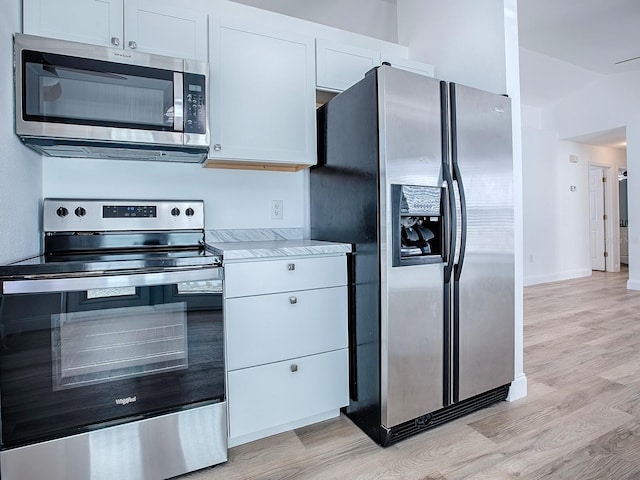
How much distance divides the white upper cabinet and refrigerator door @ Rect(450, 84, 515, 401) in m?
1.35

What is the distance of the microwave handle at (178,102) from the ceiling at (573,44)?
3.68m

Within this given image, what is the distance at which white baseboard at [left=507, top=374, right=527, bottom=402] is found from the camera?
2.11 metres

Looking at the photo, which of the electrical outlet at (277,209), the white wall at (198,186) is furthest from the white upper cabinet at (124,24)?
the electrical outlet at (277,209)

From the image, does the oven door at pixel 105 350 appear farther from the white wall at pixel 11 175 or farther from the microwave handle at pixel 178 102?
the microwave handle at pixel 178 102

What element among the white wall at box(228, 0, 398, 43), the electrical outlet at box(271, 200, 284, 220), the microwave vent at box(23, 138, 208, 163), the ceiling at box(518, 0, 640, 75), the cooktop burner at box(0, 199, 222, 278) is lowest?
the cooktop burner at box(0, 199, 222, 278)

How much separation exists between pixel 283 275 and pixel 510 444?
133 centimetres

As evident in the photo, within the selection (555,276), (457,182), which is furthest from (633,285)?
(457,182)

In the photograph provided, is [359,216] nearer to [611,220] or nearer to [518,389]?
[518,389]

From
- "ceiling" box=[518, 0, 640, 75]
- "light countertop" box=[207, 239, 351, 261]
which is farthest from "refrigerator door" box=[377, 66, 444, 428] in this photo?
"ceiling" box=[518, 0, 640, 75]

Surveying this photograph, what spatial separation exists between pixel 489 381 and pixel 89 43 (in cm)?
261

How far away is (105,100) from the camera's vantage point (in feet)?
5.25

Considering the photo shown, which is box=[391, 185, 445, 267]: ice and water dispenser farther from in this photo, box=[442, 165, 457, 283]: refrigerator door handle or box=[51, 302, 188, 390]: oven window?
box=[51, 302, 188, 390]: oven window

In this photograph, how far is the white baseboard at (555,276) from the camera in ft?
19.4

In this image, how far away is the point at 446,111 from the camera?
1779mm
